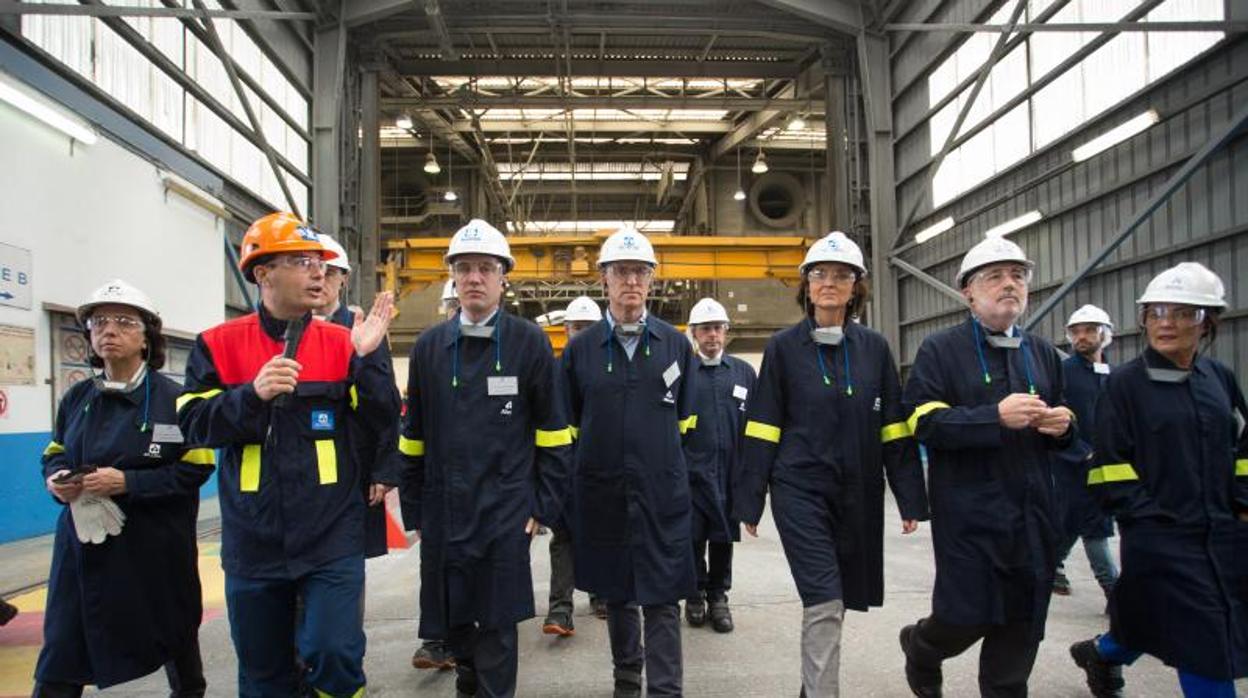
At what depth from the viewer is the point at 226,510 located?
103 inches

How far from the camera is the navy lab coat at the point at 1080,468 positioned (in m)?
4.92

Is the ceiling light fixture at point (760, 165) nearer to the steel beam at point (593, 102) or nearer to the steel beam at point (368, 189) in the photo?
the steel beam at point (593, 102)

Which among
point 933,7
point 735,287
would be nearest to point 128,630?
point 933,7

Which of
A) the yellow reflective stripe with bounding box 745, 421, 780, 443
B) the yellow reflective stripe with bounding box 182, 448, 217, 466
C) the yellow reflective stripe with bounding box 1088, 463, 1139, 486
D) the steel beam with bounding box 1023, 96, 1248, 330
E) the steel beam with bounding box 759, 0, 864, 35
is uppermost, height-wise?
the steel beam with bounding box 759, 0, 864, 35

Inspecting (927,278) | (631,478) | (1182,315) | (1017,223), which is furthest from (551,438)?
(927,278)

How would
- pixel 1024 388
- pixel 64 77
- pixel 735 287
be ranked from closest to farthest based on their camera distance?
pixel 1024 388 → pixel 64 77 → pixel 735 287

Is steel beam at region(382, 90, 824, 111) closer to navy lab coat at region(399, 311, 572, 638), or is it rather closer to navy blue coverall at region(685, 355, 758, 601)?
navy blue coverall at region(685, 355, 758, 601)

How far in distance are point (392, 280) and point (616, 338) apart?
10.1 metres

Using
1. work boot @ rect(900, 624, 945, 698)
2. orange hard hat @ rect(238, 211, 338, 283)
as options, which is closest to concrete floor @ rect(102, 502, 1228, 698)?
work boot @ rect(900, 624, 945, 698)

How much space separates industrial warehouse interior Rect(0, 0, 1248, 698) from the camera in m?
2.99

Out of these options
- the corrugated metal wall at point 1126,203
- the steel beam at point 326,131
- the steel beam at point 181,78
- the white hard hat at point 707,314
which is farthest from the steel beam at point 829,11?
the white hard hat at point 707,314

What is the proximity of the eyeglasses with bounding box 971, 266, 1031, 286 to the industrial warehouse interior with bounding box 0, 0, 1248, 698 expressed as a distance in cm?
2

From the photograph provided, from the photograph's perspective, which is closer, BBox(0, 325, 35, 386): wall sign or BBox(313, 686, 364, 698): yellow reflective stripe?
BBox(313, 686, 364, 698): yellow reflective stripe

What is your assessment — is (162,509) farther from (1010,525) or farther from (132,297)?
(1010,525)
